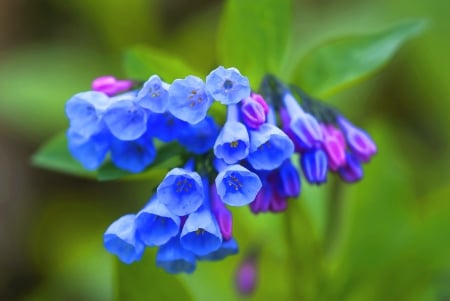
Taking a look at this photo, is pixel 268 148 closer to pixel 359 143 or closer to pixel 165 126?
pixel 165 126

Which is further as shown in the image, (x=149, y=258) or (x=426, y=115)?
(x=426, y=115)

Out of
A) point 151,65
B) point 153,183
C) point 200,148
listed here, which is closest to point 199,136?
point 200,148

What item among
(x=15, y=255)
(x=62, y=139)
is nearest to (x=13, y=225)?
(x=15, y=255)

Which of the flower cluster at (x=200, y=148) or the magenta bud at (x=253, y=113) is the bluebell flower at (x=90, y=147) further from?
the magenta bud at (x=253, y=113)

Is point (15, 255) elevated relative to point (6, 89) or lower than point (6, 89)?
lower

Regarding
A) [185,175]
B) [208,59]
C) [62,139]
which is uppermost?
[208,59]

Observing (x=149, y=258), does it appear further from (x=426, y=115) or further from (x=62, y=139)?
(x=426, y=115)

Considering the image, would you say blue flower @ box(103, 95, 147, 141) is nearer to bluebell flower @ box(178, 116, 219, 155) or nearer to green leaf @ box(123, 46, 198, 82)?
bluebell flower @ box(178, 116, 219, 155)
